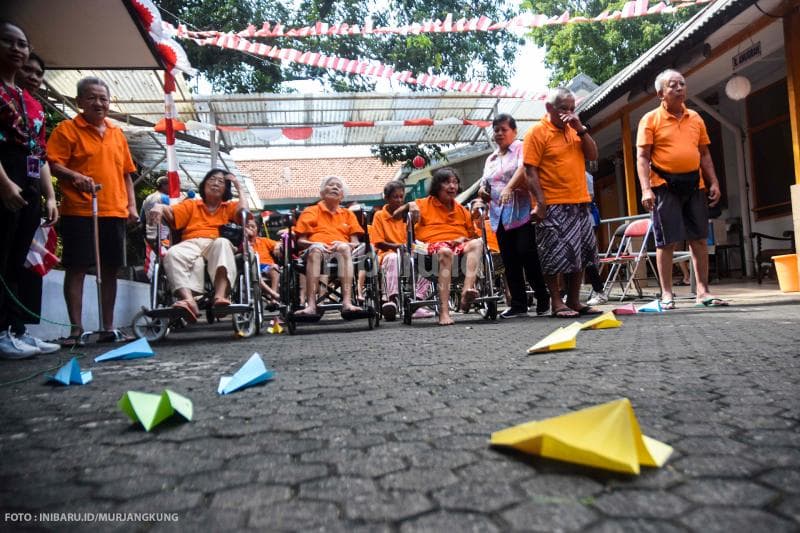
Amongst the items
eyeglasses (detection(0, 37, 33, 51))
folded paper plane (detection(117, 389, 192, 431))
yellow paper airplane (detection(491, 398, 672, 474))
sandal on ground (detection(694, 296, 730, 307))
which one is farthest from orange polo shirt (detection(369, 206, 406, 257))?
yellow paper airplane (detection(491, 398, 672, 474))

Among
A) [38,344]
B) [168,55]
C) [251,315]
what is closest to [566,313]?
[251,315]

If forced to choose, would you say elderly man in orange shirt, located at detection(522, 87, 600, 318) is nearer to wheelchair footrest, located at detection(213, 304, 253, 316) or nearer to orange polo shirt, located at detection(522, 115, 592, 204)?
orange polo shirt, located at detection(522, 115, 592, 204)

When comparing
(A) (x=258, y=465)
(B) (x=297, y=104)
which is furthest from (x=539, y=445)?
(B) (x=297, y=104)

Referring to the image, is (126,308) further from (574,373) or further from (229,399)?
(574,373)

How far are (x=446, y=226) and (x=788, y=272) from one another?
366 cm

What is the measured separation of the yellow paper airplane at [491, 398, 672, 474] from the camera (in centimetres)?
125

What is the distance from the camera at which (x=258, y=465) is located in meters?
1.41

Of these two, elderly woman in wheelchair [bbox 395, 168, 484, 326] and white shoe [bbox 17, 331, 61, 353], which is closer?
white shoe [bbox 17, 331, 61, 353]

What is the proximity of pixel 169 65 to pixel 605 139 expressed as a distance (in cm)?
970

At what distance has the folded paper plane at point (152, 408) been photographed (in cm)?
179

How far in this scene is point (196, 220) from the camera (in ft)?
17.0

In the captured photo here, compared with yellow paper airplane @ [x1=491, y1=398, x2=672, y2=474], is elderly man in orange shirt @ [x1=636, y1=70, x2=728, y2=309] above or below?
above

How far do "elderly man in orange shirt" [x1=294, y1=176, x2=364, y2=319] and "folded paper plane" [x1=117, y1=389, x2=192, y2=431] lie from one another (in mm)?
3172

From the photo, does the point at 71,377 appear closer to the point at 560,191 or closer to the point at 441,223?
the point at 441,223
